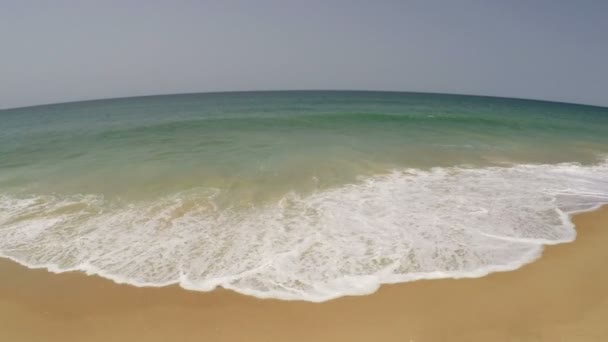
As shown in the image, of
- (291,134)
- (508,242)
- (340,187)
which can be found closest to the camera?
(508,242)

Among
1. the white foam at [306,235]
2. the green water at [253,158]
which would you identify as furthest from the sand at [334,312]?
the green water at [253,158]

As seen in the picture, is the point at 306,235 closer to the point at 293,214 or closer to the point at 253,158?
the point at 293,214

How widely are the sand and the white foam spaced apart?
0.29 meters

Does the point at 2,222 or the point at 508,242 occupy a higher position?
the point at 508,242

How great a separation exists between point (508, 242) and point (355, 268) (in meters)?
3.30

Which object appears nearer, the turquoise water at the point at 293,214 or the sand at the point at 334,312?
the sand at the point at 334,312

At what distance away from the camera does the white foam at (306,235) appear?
5.14 m

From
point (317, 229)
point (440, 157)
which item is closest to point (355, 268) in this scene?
point (317, 229)

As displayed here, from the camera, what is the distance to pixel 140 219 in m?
7.35

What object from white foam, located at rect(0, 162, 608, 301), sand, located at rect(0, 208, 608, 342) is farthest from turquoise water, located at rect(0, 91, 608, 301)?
sand, located at rect(0, 208, 608, 342)

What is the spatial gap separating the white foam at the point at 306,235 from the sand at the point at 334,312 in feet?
0.94

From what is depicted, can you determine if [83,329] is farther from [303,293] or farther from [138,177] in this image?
[138,177]

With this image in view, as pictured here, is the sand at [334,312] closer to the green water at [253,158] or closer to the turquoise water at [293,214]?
the turquoise water at [293,214]

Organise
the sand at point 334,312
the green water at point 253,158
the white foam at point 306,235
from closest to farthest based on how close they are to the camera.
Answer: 1. the sand at point 334,312
2. the white foam at point 306,235
3. the green water at point 253,158
